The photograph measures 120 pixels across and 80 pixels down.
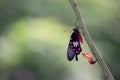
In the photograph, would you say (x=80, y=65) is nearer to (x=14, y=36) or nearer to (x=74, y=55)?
(x=14, y=36)

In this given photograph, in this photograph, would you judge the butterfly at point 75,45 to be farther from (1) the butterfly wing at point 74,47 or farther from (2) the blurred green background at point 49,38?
(2) the blurred green background at point 49,38

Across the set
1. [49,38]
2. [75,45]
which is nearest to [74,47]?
[75,45]

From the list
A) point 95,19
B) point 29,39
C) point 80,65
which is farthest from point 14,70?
point 95,19

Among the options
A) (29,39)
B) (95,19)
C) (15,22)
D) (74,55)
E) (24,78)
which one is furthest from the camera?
(95,19)

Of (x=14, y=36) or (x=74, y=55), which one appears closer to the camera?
(x=74, y=55)

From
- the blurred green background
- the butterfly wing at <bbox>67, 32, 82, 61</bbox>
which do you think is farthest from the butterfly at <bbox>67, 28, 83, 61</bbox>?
the blurred green background

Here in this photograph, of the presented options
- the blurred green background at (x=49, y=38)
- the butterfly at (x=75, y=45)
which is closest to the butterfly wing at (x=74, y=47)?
the butterfly at (x=75, y=45)

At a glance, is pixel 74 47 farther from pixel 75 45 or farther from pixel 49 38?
pixel 49 38

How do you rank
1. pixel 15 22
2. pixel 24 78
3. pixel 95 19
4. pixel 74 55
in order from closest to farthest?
pixel 74 55 → pixel 24 78 → pixel 15 22 → pixel 95 19

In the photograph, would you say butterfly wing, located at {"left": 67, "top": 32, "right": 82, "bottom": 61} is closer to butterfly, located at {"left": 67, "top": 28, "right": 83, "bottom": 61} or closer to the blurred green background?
butterfly, located at {"left": 67, "top": 28, "right": 83, "bottom": 61}
